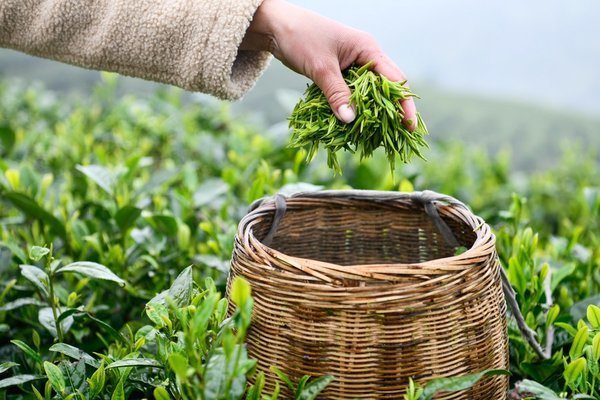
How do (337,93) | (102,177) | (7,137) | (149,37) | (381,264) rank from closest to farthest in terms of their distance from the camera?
(381,264) < (337,93) < (149,37) < (102,177) < (7,137)

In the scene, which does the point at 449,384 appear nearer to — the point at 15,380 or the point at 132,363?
the point at 132,363

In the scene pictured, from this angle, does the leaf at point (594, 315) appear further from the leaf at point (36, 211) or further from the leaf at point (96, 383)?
the leaf at point (36, 211)

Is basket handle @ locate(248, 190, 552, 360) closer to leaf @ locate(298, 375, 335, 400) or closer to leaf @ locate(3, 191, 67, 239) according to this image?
leaf @ locate(298, 375, 335, 400)

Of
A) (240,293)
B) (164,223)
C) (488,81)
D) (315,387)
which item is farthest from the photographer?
(488,81)

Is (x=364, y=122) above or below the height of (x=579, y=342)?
above

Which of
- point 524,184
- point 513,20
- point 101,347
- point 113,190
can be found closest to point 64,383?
point 101,347

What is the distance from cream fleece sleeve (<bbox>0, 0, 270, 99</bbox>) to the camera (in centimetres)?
121

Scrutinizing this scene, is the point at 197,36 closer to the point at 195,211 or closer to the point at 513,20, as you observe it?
the point at 195,211

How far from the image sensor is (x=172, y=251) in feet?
5.27

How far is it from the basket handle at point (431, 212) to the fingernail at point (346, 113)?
21 centimetres

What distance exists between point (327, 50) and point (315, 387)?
54cm

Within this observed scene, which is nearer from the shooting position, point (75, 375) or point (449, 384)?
point (449, 384)

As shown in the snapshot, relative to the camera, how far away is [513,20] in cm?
504

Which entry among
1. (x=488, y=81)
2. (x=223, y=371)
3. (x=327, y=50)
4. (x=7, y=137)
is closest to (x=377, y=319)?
(x=223, y=371)
